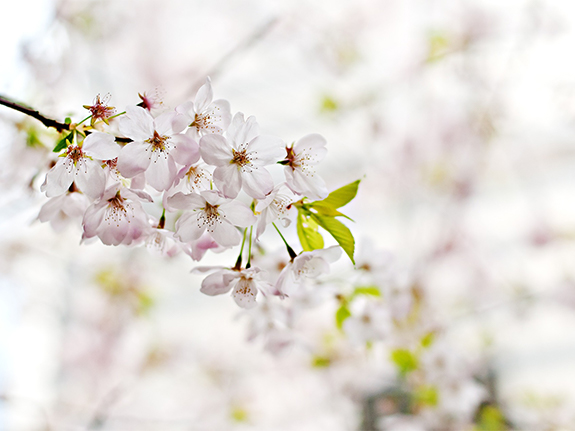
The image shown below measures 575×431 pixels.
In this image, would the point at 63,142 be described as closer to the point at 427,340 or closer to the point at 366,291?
the point at 366,291

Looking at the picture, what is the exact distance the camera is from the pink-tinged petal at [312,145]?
0.41 metres

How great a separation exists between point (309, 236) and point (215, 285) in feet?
0.37

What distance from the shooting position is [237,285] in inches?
16.8

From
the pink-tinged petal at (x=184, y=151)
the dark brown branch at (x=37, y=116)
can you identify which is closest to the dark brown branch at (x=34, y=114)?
the dark brown branch at (x=37, y=116)

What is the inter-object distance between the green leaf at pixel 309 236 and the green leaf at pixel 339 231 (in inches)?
0.9

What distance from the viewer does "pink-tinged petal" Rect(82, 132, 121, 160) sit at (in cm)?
34

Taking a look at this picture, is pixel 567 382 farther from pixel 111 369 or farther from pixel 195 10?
pixel 195 10

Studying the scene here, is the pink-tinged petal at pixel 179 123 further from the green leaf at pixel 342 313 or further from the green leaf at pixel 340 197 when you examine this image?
the green leaf at pixel 342 313

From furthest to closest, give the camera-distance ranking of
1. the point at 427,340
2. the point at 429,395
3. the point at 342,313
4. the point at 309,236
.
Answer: the point at 429,395, the point at 427,340, the point at 342,313, the point at 309,236

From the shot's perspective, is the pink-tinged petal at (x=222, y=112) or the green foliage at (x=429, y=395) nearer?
the pink-tinged petal at (x=222, y=112)

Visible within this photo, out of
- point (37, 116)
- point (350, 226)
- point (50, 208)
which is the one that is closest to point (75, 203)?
point (50, 208)

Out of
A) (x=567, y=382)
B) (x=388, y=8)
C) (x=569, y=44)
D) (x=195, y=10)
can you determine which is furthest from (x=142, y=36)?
(x=567, y=382)

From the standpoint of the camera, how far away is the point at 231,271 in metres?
0.43

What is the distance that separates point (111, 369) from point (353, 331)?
2.76 meters
